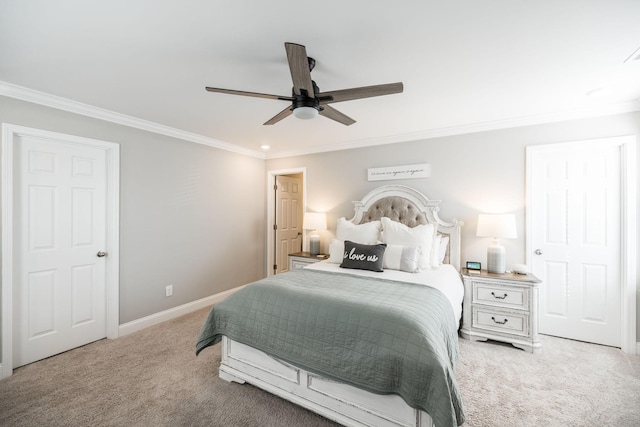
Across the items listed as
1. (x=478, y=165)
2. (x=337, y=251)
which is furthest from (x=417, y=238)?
(x=478, y=165)

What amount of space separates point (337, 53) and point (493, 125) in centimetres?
243

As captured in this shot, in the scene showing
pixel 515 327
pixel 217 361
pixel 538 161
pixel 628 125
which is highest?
pixel 628 125

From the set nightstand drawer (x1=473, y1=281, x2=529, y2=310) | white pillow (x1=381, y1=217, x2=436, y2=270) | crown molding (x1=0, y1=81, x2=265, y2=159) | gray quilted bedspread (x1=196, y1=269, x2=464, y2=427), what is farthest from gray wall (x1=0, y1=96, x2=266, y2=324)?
nightstand drawer (x1=473, y1=281, x2=529, y2=310)

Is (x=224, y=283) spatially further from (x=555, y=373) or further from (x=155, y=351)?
(x=555, y=373)

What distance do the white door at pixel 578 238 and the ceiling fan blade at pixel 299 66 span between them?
291 cm

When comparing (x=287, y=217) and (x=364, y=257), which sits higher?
(x=287, y=217)

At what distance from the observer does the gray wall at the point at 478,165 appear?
9.82 ft

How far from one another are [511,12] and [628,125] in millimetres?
2435

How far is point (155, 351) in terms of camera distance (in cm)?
276

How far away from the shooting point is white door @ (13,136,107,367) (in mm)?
2496

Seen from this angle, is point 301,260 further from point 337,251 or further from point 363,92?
point 363,92

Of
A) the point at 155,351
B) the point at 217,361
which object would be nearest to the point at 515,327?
the point at 217,361

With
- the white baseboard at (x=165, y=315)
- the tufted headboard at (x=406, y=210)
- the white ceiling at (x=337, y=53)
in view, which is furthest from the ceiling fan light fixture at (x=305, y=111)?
the white baseboard at (x=165, y=315)

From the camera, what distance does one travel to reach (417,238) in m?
3.18
